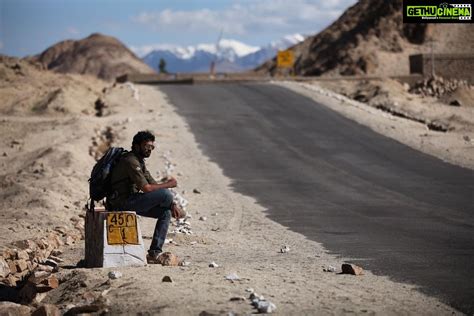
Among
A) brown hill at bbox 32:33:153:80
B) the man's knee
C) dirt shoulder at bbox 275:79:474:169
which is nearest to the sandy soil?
the man's knee

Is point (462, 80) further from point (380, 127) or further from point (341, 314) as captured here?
point (341, 314)

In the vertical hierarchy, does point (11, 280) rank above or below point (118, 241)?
below

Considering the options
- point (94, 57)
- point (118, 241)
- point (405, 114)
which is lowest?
point (405, 114)

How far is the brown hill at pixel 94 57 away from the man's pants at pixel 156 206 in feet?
370

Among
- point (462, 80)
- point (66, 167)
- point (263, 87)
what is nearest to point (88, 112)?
point (263, 87)

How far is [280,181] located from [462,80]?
32.4 m

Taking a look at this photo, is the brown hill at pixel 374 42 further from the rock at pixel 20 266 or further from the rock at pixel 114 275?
the rock at pixel 114 275

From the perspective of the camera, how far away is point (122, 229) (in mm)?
10961

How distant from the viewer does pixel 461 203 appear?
20062 mm

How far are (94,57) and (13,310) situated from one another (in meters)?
128

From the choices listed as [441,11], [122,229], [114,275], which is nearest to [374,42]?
[441,11]

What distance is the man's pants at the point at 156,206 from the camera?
37.2 ft

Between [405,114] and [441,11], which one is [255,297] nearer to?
[405,114]

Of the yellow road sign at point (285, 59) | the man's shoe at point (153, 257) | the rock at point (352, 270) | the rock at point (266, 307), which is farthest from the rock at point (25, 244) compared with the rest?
the yellow road sign at point (285, 59)
